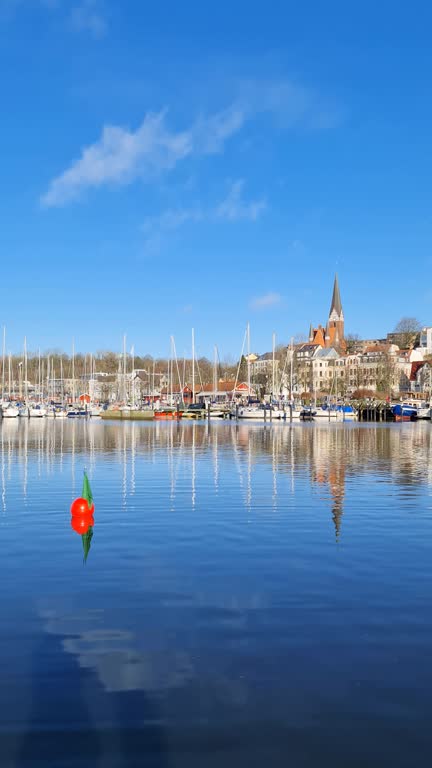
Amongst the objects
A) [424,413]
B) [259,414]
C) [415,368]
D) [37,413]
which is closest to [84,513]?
[259,414]

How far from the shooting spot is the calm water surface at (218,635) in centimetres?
684

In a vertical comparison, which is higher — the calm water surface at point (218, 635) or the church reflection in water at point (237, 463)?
the calm water surface at point (218, 635)

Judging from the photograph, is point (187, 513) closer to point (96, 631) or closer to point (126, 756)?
point (96, 631)

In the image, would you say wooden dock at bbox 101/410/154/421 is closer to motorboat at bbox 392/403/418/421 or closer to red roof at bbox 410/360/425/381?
motorboat at bbox 392/403/418/421

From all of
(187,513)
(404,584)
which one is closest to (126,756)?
(404,584)

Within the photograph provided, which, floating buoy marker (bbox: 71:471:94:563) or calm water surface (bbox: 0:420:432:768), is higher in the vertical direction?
floating buoy marker (bbox: 71:471:94:563)

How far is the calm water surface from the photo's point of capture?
684 cm

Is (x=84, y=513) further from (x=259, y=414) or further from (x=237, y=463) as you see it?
(x=259, y=414)

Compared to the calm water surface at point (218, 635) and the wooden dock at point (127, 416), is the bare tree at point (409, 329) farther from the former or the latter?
the calm water surface at point (218, 635)

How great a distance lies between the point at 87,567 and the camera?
1370cm

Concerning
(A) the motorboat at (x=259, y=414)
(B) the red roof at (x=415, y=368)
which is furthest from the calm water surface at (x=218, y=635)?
(B) the red roof at (x=415, y=368)

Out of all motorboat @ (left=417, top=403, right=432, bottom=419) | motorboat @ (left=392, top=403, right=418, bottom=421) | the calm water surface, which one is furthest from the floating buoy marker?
motorboat @ (left=392, top=403, right=418, bottom=421)

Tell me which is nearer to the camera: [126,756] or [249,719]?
[126,756]

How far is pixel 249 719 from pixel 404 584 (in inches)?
236
